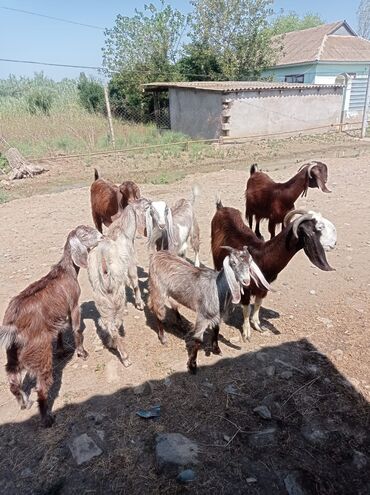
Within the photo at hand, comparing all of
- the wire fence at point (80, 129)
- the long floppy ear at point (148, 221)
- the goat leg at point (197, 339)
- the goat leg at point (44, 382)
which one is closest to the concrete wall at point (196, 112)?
the wire fence at point (80, 129)

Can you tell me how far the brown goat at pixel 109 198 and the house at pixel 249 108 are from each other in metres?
11.2

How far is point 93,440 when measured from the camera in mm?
2699

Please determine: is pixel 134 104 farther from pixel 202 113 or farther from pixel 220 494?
pixel 220 494

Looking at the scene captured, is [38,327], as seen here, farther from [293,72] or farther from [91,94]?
[293,72]

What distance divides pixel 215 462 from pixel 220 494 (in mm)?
227

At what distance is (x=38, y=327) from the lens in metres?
2.78

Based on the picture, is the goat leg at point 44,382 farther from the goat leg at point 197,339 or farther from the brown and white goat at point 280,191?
the brown and white goat at point 280,191

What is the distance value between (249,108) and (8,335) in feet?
52.7

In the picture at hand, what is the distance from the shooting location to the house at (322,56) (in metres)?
23.5

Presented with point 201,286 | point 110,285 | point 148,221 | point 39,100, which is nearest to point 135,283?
point 148,221

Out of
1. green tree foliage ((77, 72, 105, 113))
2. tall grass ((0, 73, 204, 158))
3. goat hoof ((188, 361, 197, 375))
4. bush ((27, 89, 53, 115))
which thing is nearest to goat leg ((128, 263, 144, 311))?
goat hoof ((188, 361, 197, 375))

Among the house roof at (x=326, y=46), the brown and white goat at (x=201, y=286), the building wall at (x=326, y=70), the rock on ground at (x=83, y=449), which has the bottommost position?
the rock on ground at (x=83, y=449)

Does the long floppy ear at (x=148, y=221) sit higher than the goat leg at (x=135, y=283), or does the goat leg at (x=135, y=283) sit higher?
the long floppy ear at (x=148, y=221)

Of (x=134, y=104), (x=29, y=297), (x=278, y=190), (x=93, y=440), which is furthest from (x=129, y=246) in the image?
(x=134, y=104)
